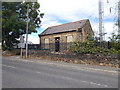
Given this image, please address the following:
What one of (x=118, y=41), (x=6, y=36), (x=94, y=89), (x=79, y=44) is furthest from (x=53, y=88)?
(x=6, y=36)

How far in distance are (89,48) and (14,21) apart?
13.8 m

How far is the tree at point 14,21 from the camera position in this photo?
832 inches

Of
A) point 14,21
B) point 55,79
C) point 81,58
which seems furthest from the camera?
point 14,21

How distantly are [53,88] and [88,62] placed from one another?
9.20 m

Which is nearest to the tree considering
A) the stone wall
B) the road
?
the stone wall

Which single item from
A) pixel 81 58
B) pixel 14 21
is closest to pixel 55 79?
pixel 81 58

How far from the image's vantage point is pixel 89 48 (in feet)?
47.0

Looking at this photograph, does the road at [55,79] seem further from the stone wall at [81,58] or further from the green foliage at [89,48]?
the green foliage at [89,48]

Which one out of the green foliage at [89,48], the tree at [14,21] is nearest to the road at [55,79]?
the green foliage at [89,48]

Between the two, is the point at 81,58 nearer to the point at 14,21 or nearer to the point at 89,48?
the point at 89,48

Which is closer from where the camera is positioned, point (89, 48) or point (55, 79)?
point (55, 79)

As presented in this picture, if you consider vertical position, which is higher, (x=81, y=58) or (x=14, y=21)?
(x=14, y=21)

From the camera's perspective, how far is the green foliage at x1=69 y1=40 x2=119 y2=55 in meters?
13.5

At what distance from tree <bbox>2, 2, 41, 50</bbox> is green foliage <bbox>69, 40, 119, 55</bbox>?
10622 millimetres
